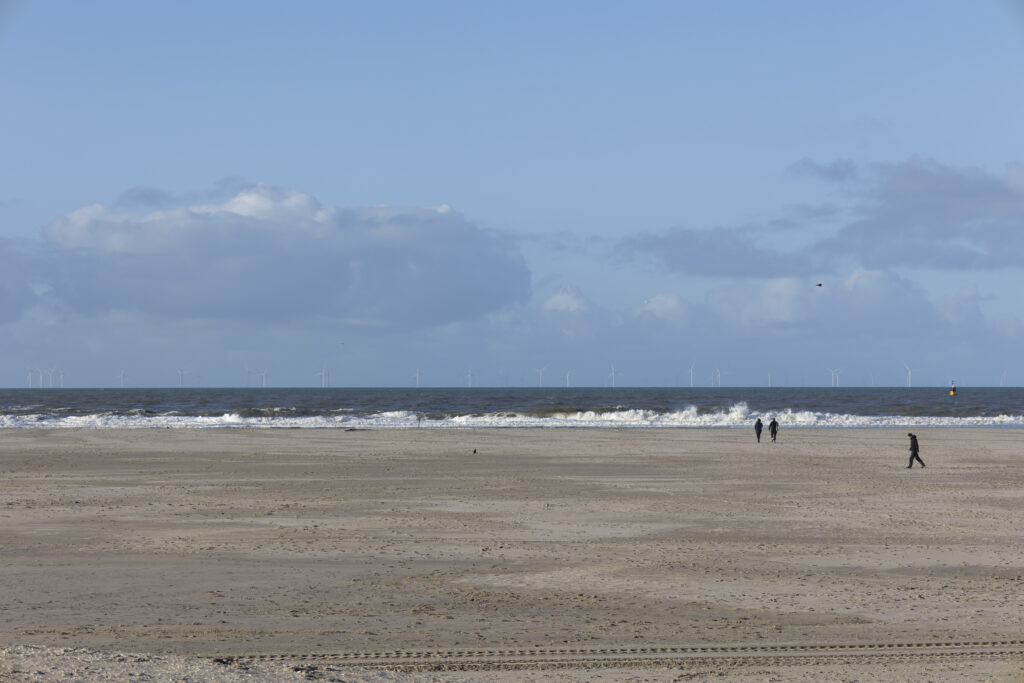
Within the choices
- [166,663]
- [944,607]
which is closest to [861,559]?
[944,607]

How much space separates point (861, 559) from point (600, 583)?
493 centimetres

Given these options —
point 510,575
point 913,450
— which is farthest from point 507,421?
point 510,575

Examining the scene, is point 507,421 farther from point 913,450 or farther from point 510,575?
point 510,575

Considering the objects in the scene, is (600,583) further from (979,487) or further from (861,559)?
(979,487)

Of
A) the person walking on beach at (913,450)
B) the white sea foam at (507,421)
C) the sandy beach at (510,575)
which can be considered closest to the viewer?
the sandy beach at (510,575)

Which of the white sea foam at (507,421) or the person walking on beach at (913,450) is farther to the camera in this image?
the white sea foam at (507,421)

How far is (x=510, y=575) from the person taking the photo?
581 inches

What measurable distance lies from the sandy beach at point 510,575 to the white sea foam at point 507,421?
3612 centimetres

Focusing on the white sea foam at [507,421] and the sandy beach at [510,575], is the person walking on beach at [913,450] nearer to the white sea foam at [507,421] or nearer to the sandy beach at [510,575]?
the sandy beach at [510,575]

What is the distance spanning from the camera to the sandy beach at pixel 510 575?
10.4 m

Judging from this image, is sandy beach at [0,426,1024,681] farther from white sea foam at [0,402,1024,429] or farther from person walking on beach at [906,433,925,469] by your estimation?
white sea foam at [0,402,1024,429]

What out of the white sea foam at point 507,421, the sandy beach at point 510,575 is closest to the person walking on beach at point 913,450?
the sandy beach at point 510,575

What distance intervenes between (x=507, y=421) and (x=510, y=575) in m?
59.1

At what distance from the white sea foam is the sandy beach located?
119 feet
